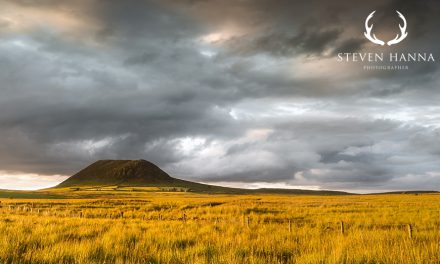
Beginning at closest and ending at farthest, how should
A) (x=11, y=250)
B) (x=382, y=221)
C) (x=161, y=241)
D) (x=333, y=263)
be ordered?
(x=333, y=263) < (x=11, y=250) < (x=161, y=241) < (x=382, y=221)

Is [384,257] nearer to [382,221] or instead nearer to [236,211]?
[382,221]

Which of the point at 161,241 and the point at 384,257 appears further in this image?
the point at 161,241

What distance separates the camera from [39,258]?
386 inches

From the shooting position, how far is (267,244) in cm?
1311

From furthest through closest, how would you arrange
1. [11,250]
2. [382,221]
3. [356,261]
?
[382,221] → [11,250] → [356,261]

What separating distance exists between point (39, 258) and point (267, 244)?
7157 millimetres

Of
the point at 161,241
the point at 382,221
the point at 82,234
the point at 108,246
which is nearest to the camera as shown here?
the point at 108,246

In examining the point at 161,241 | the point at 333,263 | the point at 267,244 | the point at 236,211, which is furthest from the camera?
the point at 236,211

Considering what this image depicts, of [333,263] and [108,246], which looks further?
[108,246]

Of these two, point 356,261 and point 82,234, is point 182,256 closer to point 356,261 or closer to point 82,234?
point 356,261

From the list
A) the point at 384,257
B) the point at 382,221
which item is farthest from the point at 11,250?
the point at 382,221

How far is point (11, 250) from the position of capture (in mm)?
11016

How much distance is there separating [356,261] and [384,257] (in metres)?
1.04

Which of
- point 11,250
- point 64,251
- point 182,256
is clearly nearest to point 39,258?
point 64,251
